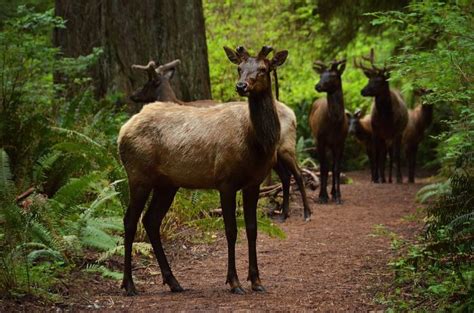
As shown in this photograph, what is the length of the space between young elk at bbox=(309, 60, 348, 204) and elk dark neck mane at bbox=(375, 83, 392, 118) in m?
3.46

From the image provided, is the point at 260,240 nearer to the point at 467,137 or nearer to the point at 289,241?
the point at 289,241

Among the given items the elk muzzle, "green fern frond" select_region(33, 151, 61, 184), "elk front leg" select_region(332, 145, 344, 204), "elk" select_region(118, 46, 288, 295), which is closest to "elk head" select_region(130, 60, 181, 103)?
"green fern frond" select_region(33, 151, 61, 184)

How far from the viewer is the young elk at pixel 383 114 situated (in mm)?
17766

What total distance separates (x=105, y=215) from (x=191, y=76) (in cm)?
434

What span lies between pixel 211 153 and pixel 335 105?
25.3ft

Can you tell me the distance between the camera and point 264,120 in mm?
7141

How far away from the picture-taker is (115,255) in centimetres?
866

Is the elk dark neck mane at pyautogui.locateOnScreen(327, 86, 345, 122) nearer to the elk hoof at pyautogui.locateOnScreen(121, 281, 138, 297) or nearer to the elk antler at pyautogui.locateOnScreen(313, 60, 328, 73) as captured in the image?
the elk antler at pyautogui.locateOnScreen(313, 60, 328, 73)

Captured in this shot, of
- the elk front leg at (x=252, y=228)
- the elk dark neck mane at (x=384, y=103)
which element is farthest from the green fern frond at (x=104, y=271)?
the elk dark neck mane at (x=384, y=103)

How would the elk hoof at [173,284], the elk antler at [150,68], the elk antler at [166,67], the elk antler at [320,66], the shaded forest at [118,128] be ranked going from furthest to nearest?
the elk antler at [320,66]
the elk antler at [166,67]
the elk antler at [150,68]
the elk hoof at [173,284]
the shaded forest at [118,128]

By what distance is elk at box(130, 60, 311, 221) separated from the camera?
12000 millimetres

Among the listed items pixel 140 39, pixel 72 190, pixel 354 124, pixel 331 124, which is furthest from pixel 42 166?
pixel 354 124

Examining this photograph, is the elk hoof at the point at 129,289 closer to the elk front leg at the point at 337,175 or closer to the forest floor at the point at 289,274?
the forest floor at the point at 289,274

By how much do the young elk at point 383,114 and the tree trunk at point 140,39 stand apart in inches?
229
